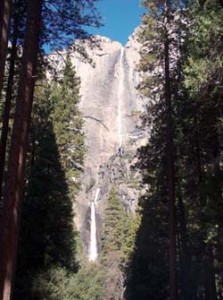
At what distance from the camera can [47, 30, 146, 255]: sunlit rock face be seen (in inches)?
3083

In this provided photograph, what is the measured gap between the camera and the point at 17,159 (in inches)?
315

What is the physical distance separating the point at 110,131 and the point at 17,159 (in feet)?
→ 296

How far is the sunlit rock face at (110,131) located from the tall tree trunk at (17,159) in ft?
207

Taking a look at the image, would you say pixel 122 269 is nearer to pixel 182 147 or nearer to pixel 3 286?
pixel 182 147

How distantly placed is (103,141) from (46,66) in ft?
279

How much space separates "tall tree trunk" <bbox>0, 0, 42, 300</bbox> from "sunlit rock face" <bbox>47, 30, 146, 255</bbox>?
6296 cm

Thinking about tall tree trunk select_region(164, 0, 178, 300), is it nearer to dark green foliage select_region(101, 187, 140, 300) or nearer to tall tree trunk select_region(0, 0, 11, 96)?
tall tree trunk select_region(0, 0, 11, 96)

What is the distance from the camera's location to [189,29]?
1300 centimetres

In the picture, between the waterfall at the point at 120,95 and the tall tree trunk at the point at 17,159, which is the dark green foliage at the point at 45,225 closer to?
the tall tree trunk at the point at 17,159

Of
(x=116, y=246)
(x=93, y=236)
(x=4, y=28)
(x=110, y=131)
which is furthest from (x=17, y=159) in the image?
(x=110, y=131)

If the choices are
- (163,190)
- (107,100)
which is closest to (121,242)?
(163,190)

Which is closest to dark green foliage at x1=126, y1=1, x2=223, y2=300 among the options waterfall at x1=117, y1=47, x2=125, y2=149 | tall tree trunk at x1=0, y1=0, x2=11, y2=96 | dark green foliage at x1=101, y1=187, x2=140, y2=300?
tall tree trunk at x1=0, y1=0, x2=11, y2=96

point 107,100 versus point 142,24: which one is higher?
point 107,100

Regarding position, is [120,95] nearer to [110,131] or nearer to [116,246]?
[110,131]
